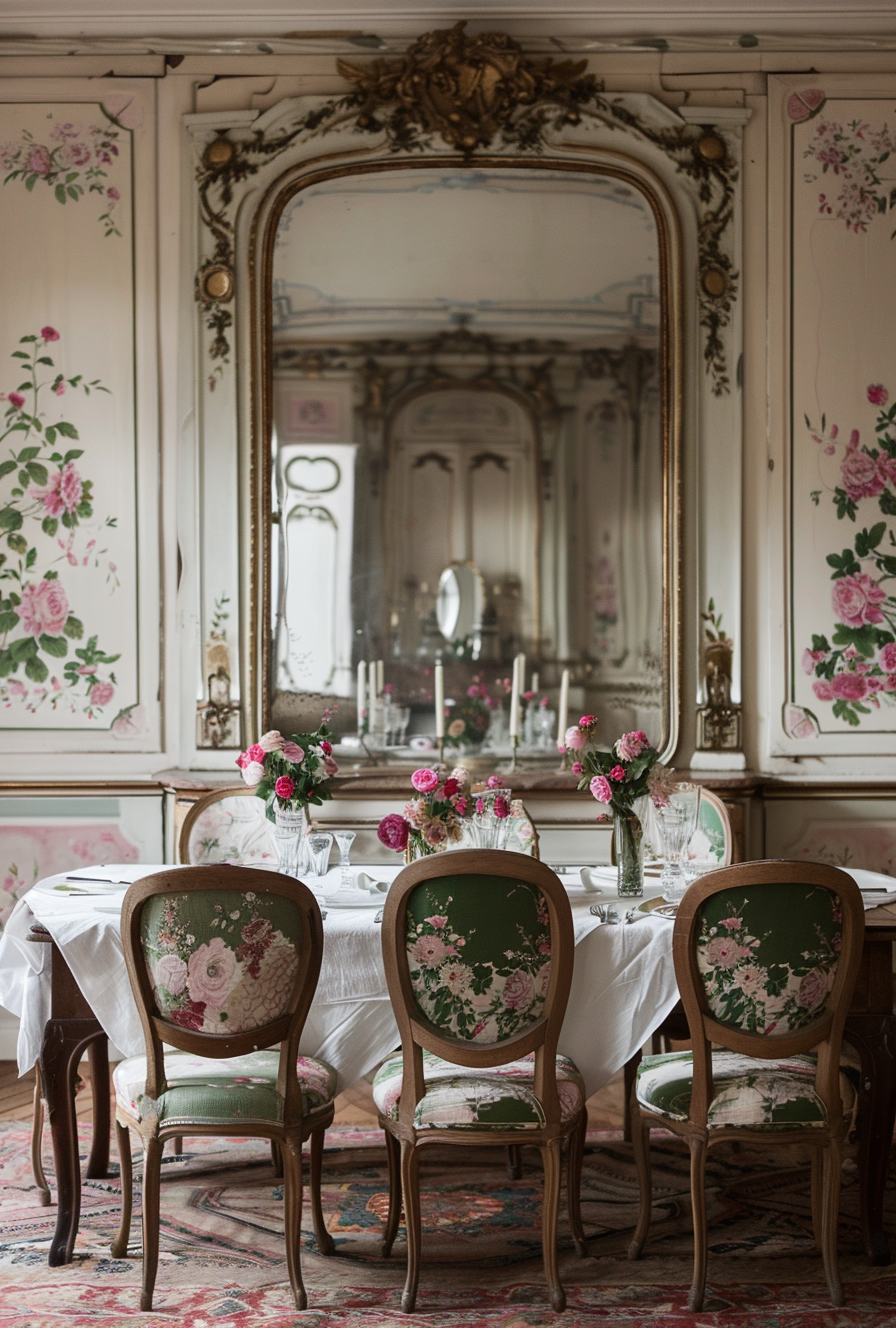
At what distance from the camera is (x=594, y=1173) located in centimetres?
291

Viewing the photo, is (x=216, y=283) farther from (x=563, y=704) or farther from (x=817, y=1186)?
(x=817, y=1186)

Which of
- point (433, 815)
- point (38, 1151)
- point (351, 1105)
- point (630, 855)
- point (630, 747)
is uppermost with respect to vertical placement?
point (630, 747)

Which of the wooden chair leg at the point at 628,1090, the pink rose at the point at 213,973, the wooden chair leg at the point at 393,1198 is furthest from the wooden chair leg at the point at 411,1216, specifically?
the wooden chair leg at the point at 628,1090

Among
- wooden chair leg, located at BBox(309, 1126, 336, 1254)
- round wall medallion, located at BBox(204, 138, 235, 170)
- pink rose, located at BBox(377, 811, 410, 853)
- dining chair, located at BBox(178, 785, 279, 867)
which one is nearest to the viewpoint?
wooden chair leg, located at BBox(309, 1126, 336, 1254)

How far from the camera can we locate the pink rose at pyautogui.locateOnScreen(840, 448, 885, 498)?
12.7 ft

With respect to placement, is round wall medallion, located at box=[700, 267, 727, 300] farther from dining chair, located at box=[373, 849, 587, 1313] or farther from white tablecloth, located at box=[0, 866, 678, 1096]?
dining chair, located at box=[373, 849, 587, 1313]

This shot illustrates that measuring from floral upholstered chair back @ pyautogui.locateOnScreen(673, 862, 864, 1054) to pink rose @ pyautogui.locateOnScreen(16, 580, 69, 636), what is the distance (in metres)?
2.47

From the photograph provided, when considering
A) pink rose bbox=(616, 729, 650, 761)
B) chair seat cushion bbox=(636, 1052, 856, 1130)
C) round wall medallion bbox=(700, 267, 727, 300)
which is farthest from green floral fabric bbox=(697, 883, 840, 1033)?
round wall medallion bbox=(700, 267, 727, 300)

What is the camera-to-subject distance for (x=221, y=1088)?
2258 millimetres

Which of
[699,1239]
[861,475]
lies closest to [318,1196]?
[699,1239]

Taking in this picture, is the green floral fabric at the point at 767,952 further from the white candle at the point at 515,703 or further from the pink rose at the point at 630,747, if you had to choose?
the white candle at the point at 515,703

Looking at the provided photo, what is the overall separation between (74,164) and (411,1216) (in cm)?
332

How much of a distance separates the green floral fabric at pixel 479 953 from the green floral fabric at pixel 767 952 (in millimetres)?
319

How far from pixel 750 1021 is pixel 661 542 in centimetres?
198
